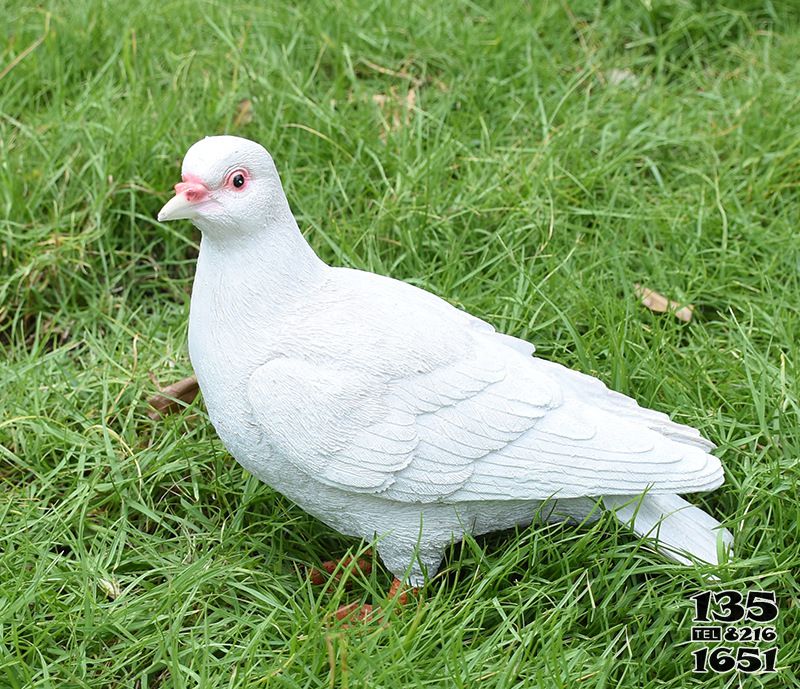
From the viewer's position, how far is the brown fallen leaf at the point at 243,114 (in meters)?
3.94

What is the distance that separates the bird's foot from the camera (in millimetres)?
2397

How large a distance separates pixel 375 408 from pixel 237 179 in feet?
1.90

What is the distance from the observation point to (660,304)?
3312 mm

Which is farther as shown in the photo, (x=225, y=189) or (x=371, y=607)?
(x=371, y=607)

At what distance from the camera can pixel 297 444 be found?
88.9 inches

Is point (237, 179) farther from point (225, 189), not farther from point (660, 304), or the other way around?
point (660, 304)

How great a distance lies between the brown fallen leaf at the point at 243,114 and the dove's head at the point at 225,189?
5.48 feet

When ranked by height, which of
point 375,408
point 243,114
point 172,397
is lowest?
point 172,397

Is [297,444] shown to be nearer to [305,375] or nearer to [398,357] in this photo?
[305,375]

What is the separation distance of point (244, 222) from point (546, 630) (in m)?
1.13
